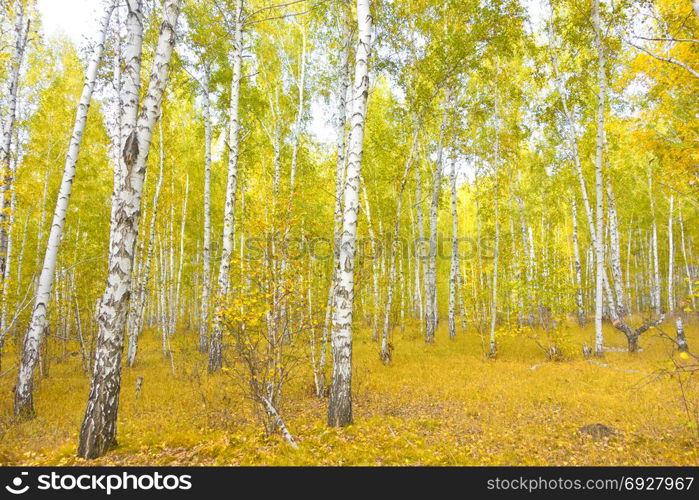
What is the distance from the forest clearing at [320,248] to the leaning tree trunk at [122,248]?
0.09ft

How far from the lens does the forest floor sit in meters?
4.23

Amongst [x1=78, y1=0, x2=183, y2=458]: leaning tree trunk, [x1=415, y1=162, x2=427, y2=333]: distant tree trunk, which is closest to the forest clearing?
[x1=78, y1=0, x2=183, y2=458]: leaning tree trunk

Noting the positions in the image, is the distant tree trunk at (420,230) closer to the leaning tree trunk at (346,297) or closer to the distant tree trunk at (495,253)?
the distant tree trunk at (495,253)

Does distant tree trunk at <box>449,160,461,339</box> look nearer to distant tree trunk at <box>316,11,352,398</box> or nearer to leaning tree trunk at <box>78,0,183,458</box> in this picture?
distant tree trunk at <box>316,11,352,398</box>

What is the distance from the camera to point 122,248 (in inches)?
167

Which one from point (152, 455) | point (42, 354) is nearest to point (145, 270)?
point (42, 354)

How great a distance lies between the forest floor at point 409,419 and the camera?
167 inches

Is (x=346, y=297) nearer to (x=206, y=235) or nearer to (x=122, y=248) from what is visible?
(x=122, y=248)

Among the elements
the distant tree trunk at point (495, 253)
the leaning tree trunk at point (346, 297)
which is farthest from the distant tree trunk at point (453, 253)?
the leaning tree trunk at point (346, 297)

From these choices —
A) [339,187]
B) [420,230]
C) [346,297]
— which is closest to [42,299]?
[346,297]

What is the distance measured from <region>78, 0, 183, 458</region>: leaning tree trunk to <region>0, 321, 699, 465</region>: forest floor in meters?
0.44

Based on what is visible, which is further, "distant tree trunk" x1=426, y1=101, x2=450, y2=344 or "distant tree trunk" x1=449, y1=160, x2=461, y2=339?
"distant tree trunk" x1=449, y1=160, x2=461, y2=339
